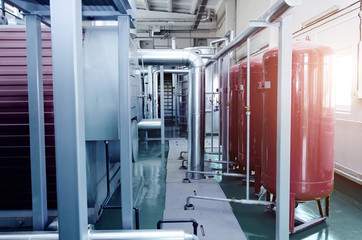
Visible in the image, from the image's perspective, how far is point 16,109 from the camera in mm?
2809

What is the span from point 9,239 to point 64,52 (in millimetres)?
1191

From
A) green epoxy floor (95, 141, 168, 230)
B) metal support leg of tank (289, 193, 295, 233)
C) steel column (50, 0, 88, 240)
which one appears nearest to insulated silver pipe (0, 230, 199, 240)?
steel column (50, 0, 88, 240)

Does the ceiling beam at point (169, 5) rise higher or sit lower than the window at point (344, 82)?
higher

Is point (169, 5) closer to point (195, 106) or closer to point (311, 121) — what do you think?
point (195, 106)

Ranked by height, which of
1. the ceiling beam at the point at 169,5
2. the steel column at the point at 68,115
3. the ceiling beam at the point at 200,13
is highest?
the ceiling beam at the point at 169,5

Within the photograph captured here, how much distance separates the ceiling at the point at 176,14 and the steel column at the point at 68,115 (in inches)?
346

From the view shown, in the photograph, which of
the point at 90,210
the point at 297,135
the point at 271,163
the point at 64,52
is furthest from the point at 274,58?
the point at 90,210

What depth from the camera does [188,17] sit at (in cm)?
1083

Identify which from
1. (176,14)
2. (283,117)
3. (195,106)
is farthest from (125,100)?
(176,14)

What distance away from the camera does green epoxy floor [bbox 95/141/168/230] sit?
2.93 m

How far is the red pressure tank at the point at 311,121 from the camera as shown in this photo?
2545 millimetres

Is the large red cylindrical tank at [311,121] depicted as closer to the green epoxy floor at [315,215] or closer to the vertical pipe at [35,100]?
the green epoxy floor at [315,215]

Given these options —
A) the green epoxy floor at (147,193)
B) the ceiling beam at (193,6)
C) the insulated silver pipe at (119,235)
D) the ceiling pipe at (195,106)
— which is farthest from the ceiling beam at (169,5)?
the insulated silver pipe at (119,235)

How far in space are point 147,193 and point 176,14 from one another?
8.59 m
